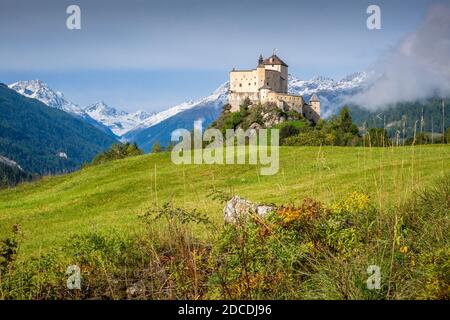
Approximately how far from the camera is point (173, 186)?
29.3 m

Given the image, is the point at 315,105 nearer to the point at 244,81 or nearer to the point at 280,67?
the point at 280,67

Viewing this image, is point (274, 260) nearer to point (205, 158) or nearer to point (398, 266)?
point (398, 266)

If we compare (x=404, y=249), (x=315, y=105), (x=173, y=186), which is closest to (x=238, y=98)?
(x=315, y=105)

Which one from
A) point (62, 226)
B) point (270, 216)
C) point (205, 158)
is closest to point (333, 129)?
point (205, 158)

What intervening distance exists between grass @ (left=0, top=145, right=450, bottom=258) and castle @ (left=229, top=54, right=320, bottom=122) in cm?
12217

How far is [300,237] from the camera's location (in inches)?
374

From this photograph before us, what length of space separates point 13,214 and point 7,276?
60.1 feet

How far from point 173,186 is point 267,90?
5353 inches

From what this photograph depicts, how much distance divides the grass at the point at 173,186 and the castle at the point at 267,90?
122173mm

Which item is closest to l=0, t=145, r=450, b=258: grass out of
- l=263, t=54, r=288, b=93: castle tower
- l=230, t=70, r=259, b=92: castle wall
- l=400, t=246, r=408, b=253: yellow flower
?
l=400, t=246, r=408, b=253: yellow flower

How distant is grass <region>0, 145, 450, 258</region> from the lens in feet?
61.7

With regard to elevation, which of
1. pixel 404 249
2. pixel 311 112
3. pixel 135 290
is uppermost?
pixel 311 112

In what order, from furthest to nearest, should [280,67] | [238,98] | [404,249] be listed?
1. [280,67]
2. [238,98]
3. [404,249]

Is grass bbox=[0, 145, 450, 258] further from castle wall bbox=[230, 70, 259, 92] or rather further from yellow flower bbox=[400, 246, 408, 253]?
castle wall bbox=[230, 70, 259, 92]
